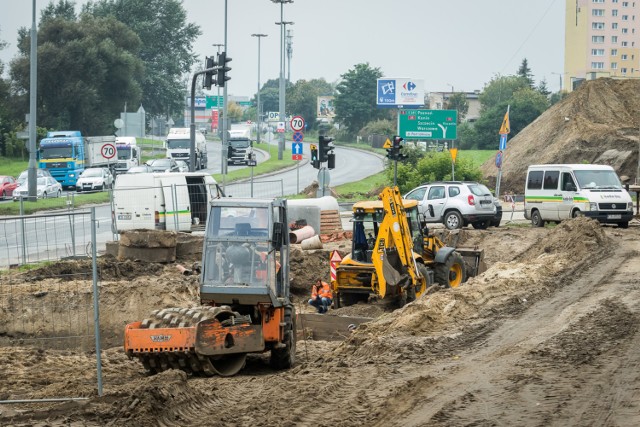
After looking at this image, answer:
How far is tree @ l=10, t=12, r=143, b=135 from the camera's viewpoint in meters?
77.1

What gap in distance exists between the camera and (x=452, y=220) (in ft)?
110

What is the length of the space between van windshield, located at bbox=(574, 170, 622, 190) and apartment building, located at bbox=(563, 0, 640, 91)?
106011 mm

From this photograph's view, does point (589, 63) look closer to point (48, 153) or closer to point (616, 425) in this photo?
point (48, 153)

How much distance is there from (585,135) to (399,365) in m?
45.2

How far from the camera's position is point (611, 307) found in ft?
55.3

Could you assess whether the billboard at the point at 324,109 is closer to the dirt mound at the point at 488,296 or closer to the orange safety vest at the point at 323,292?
the dirt mound at the point at 488,296

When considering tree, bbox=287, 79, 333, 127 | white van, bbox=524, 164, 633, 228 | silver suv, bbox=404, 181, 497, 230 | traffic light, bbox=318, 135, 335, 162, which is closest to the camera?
Answer: white van, bbox=524, 164, 633, 228

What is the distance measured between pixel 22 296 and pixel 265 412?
254 inches

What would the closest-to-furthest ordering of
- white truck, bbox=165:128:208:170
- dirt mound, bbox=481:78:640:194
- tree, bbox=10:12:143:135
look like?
dirt mound, bbox=481:78:640:194 < white truck, bbox=165:128:208:170 < tree, bbox=10:12:143:135

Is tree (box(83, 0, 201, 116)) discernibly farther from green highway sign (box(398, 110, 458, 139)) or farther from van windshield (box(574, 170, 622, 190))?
van windshield (box(574, 170, 622, 190))

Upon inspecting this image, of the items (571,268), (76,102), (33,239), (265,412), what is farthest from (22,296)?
(76,102)

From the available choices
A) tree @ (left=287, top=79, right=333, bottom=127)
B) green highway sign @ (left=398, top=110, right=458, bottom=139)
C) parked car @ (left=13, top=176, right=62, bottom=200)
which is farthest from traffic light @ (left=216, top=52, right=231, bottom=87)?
tree @ (left=287, top=79, right=333, bottom=127)

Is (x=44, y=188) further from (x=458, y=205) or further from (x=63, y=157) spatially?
(x=458, y=205)

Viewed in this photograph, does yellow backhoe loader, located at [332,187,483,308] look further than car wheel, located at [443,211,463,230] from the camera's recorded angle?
No
